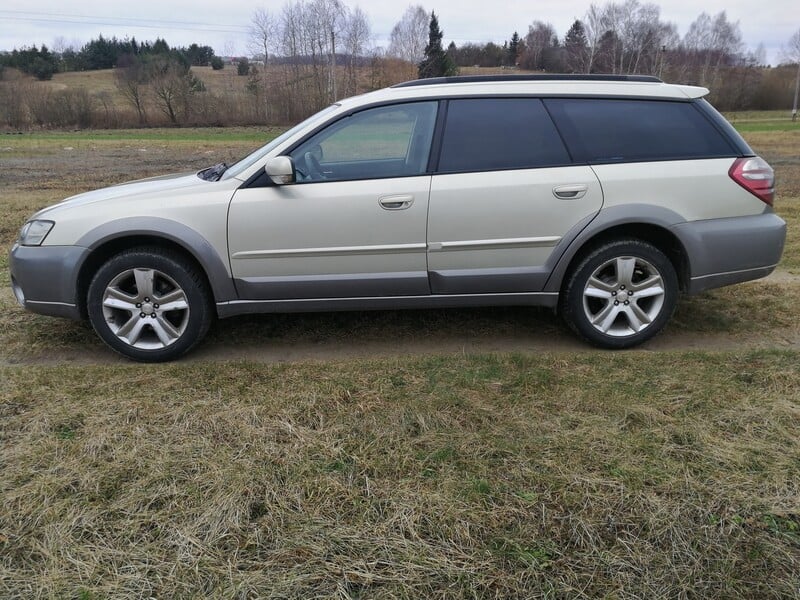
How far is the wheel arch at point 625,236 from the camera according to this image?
4047mm

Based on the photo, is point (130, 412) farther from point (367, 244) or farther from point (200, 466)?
point (367, 244)

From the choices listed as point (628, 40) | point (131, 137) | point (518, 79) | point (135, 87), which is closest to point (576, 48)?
point (628, 40)

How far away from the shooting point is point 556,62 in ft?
235

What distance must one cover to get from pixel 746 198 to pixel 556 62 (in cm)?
7430

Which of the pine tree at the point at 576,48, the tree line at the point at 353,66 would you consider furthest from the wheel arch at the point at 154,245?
the pine tree at the point at 576,48

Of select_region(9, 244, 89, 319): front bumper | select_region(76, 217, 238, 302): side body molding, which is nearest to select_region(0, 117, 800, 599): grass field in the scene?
select_region(9, 244, 89, 319): front bumper

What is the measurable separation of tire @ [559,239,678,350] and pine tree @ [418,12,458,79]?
175 feet

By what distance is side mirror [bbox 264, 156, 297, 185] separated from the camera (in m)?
3.82

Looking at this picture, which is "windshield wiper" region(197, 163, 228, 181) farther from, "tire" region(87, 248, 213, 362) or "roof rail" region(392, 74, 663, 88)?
"roof rail" region(392, 74, 663, 88)

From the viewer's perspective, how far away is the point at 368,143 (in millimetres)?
4301

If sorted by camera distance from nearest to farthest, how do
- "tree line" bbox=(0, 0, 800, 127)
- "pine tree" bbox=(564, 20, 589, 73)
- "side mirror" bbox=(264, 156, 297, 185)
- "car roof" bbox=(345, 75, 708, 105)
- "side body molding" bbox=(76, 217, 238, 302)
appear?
"side mirror" bbox=(264, 156, 297, 185)
"side body molding" bbox=(76, 217, 238, 302)
"car roof" bbox=(345, 75, 708, 105)
"tree line" bbox=(0, 0, 800, 127)
"pine tree" bbox=(564, 20, 589, 73)

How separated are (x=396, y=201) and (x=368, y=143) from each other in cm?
60

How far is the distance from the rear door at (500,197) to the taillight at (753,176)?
3.14ft

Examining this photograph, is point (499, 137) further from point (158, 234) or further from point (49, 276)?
point (49, 276)
